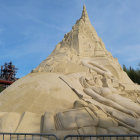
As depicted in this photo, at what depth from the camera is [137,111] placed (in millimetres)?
5938

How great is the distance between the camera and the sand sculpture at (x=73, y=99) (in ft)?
16.6

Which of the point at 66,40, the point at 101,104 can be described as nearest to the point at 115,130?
the point at 101,104

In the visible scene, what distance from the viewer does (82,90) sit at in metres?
6.85

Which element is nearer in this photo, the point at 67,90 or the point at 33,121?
the point at 33,121

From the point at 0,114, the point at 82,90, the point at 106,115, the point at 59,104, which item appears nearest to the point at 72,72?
the point at 82,90

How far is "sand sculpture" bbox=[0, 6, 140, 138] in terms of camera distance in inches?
199

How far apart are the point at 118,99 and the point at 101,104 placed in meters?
0.63

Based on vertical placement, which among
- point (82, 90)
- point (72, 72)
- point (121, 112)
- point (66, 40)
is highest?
point (66, 40)

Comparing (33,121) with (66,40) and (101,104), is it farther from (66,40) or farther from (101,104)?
(66,40)

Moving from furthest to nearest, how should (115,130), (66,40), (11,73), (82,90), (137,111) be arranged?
(11,73) < (66,40) < (82,90) < (137,111) < (115,130)

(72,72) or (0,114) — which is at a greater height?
(72,72)

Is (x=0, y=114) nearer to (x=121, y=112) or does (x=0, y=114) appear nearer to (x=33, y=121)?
(x=33, y=121)

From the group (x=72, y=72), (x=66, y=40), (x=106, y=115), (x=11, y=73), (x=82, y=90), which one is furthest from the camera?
(x=11, y=73)

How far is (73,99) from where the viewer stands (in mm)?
6289
